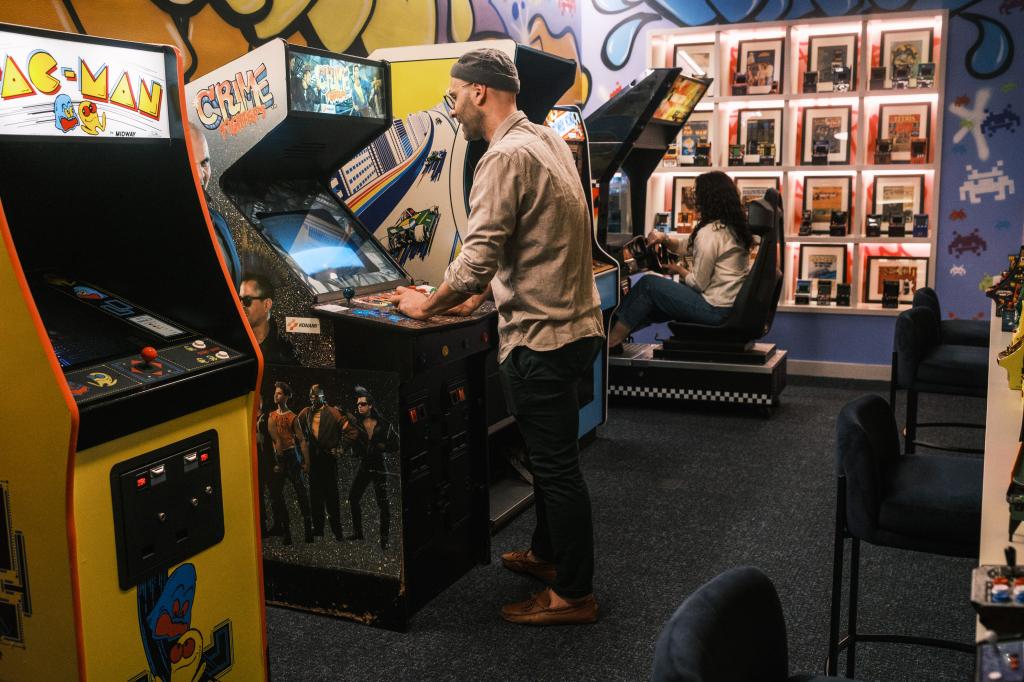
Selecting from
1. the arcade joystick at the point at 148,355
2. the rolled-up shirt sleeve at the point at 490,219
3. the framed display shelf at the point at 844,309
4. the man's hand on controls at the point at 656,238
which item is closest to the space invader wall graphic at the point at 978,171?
the framed display shelf at the point at 844,309

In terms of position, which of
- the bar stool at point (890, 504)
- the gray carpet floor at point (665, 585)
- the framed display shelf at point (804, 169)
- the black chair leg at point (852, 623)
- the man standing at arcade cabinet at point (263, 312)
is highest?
the framed display shelf at point (804, 169)

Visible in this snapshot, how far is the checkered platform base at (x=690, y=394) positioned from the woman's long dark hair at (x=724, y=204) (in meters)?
0.80

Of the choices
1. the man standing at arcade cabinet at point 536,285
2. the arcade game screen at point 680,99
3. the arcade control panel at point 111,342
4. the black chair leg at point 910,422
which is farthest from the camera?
the arcade game screen at point 680,99

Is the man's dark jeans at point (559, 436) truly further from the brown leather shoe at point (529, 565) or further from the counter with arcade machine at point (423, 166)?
the counter with arcade machine at point (423, 166)

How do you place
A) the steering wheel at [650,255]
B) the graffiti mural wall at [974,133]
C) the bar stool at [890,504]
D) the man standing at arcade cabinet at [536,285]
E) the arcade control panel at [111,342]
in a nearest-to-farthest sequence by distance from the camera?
1. the arcade control panel at [111,342]
2. the bar stool at [890,504]
3. the man standing at arcade cabinet at [536,285]
4. the steering wheel at [650,255]
5. the graffiti mural wall at [974,133]

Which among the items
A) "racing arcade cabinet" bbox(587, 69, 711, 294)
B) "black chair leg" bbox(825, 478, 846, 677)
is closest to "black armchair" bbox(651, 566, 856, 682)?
"black chair leg" bbox(825, 478, 846, 677)

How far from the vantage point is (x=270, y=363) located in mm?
2879

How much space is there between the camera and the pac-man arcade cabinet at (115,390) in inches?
67.7

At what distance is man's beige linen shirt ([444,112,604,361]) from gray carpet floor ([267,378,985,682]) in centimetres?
85

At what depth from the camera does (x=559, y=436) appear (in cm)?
275

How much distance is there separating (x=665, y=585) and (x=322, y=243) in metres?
1.56

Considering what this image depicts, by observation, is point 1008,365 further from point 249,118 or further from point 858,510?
point 249,118

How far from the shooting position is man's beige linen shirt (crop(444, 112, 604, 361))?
8.32 feet

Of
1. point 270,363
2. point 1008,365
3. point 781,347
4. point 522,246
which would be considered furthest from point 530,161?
point 781,347
